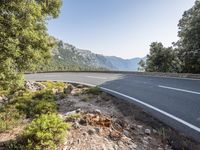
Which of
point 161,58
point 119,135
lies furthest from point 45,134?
point 161,58

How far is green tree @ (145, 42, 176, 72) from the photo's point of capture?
30.1m

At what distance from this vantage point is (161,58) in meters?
30.8

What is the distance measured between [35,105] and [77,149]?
4.16 meters

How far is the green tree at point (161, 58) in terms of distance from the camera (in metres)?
30.1

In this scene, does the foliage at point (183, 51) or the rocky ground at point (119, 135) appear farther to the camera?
the foliage at point (183, 51)

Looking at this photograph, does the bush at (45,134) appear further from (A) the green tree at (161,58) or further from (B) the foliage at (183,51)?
(A) the green tree at (161,58)

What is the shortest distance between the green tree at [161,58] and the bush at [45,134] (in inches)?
1052

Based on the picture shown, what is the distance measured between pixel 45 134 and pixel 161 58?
2816 centimetres

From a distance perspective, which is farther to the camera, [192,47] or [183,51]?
[183,51]

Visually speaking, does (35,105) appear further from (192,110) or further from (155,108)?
(192,110)

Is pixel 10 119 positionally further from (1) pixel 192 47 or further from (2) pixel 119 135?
(1) pixel 192 47

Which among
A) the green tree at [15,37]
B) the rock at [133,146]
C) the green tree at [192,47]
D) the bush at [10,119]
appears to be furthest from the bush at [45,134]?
the green tree at [192,47]

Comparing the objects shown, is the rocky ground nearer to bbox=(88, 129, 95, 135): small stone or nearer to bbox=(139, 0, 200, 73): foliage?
bbox=(88, 129, 95, 135): small stone

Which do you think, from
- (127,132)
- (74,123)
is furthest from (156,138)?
(74,123)
